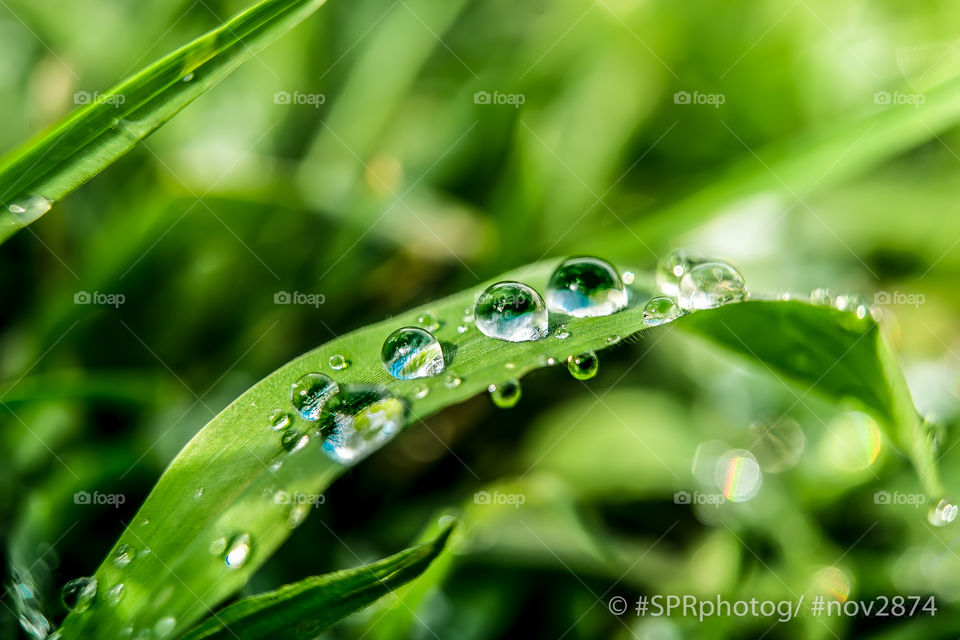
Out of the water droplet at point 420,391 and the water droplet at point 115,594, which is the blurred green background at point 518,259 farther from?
the water droplet at point 420,391

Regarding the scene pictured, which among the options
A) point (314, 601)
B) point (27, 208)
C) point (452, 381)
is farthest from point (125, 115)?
point (314, 601)

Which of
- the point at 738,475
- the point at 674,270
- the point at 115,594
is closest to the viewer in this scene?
the point at 115,594

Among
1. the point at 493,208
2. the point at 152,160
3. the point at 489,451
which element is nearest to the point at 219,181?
the point at 152,160

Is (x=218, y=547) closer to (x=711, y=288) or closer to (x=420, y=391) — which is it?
(x=420, y=391)

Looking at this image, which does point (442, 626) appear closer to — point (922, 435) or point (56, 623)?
point (56, 623)

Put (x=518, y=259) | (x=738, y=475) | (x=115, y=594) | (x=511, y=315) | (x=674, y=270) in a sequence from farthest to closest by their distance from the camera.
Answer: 1. (x=518, y=259)
2. (x=738, y=475)
3. (x=674, y=270)
4. (x=511, y=315)
5. (x=115, y=594)

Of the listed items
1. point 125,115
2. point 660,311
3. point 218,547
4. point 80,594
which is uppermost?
point 660,311

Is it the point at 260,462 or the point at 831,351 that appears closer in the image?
the point at 260,462

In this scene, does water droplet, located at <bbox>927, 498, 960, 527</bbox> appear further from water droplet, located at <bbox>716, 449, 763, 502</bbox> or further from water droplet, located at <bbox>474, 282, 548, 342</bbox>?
water droplet, located at <bbox>474, 282, 548, 342</bbox>
